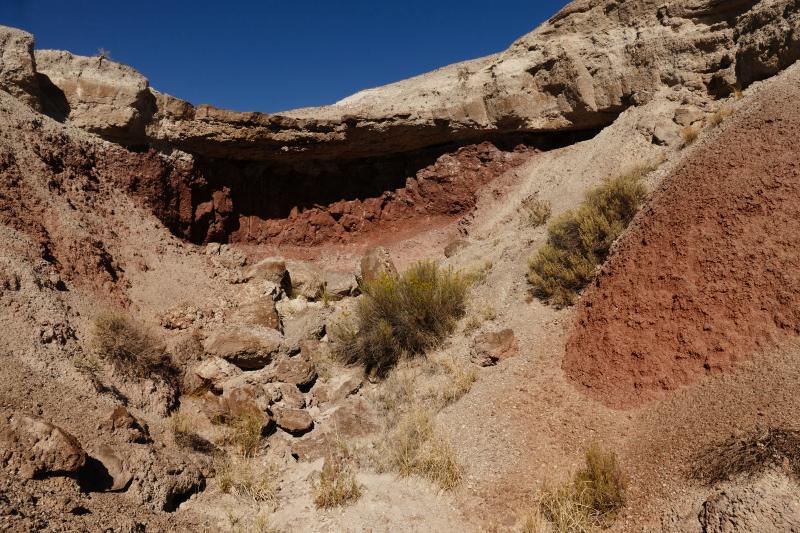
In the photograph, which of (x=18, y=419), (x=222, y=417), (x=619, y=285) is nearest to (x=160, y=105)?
(x=222, y=417)

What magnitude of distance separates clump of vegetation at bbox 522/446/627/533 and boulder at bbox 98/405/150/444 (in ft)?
12.1

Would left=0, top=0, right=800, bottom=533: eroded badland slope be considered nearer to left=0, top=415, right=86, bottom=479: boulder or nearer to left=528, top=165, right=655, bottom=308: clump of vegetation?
left=0, top=415, right=86, bottom=479: boulder

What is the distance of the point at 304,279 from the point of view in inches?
380

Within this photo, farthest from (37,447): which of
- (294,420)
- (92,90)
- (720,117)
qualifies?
(720,117)

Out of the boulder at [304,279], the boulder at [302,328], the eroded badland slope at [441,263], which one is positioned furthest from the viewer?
the boulder at [304,279]

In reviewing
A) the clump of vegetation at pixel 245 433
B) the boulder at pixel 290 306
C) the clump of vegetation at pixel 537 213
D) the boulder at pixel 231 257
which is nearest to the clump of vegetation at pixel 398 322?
the boulder at pixel 290 306

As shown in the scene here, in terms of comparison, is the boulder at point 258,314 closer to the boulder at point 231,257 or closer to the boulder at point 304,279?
the boulder at point 304,279

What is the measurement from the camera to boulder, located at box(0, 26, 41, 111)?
26.0ft

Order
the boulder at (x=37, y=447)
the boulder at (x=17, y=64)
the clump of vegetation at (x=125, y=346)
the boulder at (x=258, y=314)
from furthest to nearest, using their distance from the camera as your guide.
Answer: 1. the boulder at (x=17, y=64)
2. the boulder at (x=258, y=314)
3. the clump of vegetation at (x=125, y=346)
4. the boulder at (x=37, y=447)

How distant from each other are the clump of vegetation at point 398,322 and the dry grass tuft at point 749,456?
3730 millimetres

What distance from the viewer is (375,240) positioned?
12.5 metres

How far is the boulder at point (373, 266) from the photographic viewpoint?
31.3 feet

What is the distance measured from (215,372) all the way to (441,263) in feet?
18.6

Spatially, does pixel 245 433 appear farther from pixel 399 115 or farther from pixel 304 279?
pixel 399 115
